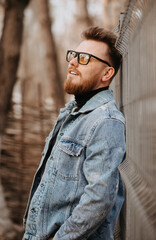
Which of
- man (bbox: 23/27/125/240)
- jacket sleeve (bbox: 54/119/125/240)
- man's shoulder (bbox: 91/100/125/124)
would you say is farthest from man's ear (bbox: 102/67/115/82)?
jacket sleeve (bbox: 54/119/125/240)

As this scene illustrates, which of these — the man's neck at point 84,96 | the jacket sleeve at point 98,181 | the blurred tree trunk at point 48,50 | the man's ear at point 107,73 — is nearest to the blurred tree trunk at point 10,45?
the man's neck at point 84,96

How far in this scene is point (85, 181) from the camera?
166 centimetres

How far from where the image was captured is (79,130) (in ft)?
5.60

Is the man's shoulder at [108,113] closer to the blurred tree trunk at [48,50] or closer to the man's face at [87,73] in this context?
the man's face at [87,73]

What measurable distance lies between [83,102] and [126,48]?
47 centimetres

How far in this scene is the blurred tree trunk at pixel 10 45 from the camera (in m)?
5.39

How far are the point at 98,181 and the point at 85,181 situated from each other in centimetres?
17

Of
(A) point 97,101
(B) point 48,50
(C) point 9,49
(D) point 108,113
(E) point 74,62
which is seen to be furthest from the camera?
(B) point 48,50

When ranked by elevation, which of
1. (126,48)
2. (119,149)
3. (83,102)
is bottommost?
(119,149)

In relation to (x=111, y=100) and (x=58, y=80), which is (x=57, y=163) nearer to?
(x=111, y=100)

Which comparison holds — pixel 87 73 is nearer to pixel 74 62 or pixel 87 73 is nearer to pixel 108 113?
pixel 74 62

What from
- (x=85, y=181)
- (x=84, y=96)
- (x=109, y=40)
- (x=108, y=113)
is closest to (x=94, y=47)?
(x=109, y=40)

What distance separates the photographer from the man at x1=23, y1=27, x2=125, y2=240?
153cm

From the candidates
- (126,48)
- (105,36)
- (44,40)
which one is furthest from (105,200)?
(44,40)
